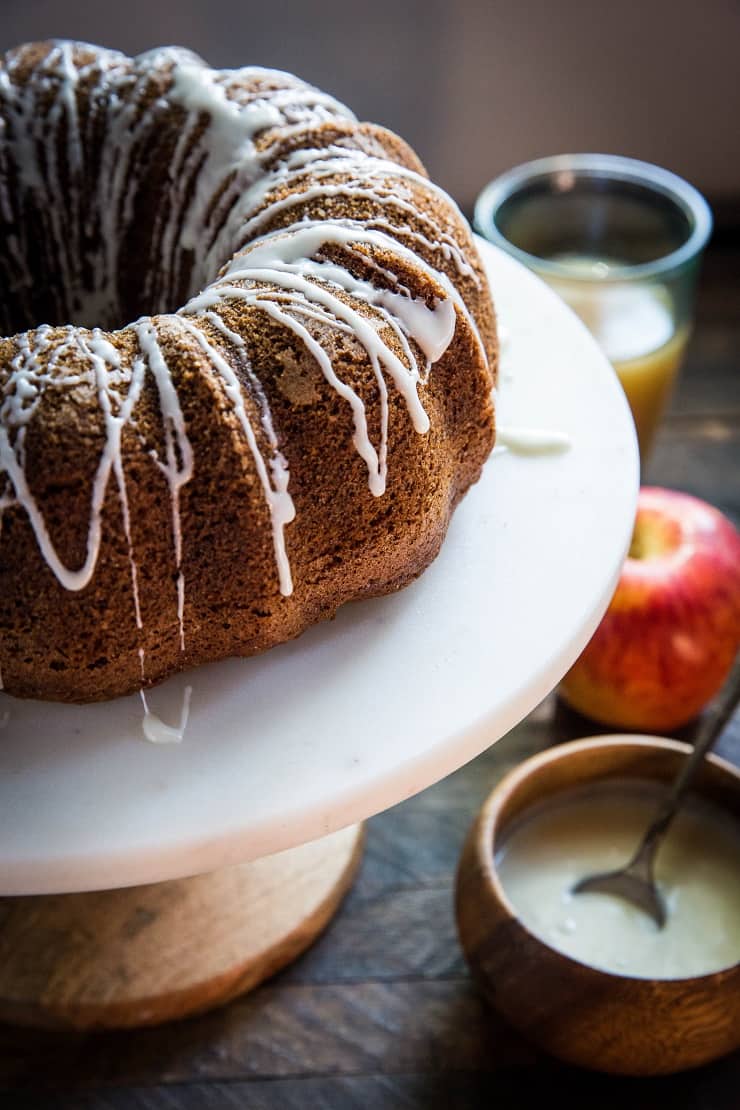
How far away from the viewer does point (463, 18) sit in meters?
1.86

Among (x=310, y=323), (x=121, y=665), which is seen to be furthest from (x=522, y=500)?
(x=121, y=665)

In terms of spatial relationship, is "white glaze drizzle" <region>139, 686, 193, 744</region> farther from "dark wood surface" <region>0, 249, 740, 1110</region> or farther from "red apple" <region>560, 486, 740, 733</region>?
"red apple" <region>560, 486, 740, 733</region>

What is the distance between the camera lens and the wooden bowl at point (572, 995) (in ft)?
3.17

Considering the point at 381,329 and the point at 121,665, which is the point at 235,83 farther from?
the point at 121,665

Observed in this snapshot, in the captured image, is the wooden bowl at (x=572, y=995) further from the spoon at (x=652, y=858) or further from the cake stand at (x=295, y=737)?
the cake stand at (x=295, y=737)

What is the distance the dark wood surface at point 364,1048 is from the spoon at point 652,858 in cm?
14

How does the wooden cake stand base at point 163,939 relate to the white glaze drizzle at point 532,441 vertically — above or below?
below

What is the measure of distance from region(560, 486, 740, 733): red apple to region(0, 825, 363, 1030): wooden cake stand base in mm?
312

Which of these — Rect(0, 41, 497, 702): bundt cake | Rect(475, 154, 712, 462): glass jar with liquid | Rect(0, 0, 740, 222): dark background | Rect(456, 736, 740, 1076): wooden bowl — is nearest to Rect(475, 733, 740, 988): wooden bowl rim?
Rect(456, 736, 740, 1076): wooden bowl

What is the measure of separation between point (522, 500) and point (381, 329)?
184 millimetres

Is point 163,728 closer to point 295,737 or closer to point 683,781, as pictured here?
point 295,737

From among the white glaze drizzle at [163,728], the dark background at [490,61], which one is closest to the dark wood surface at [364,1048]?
the white glaze drizzle at [163,728]

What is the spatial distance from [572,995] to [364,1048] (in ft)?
0.70

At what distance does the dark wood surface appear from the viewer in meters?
1.07
